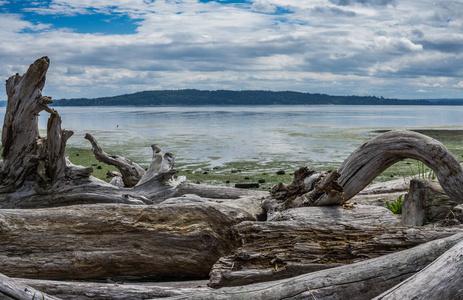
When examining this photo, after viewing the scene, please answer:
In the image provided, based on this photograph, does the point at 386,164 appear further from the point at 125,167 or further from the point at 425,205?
the point at 125,167

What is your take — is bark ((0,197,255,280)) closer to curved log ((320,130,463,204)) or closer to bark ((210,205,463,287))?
bark ((210,205,463,287))

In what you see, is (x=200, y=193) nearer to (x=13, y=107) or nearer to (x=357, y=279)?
(x=13, y=107)

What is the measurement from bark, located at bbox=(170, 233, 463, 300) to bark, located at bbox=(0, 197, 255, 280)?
138cm

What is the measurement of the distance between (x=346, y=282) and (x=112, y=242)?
2685 mm

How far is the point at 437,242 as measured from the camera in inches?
159

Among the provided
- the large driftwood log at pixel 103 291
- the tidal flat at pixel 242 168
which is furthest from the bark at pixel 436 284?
the tidal flat at pixel 242 168

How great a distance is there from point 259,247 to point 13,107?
17.8ft

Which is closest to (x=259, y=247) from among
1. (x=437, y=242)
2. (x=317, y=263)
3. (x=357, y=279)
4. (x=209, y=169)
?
(x=317, y=263)

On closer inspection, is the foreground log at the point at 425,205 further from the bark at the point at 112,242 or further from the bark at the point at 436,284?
the bark at the point at 436,284

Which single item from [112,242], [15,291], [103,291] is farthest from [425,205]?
[15,291]

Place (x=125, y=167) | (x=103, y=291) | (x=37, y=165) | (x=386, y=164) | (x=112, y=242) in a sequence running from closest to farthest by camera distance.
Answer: (x=103, y=291), (x=112, y=242), (x=386, y=164), (x=37, y=165), (x=125, y=167)

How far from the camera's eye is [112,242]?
5.30m

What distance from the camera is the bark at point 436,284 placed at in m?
3.42

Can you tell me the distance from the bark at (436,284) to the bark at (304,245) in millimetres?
796
